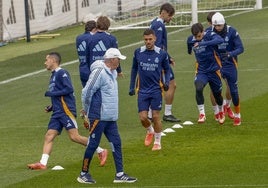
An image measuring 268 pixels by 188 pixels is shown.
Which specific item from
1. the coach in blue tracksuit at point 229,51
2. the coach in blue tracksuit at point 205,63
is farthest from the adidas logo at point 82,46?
the coach in blue tracksuit at point 229,51

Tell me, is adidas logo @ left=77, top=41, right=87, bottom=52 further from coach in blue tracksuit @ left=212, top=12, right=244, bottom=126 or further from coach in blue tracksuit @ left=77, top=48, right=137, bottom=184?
coach in blue tracksuit @ left=77, top=48, right=137, bottom=184

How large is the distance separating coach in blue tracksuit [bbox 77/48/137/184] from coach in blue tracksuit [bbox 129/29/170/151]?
286 centimetres

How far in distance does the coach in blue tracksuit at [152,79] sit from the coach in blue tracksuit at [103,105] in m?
2.86

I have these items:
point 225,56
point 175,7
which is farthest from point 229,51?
point 175,7

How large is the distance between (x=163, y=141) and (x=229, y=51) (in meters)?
2.80

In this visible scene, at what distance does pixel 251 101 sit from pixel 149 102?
5.92 metres

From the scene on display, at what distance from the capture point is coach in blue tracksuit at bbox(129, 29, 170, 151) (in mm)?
19609

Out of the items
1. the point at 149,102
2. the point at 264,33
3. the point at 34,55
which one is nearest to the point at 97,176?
the point at 149,102

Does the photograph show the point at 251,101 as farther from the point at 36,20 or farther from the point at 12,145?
the point at 36,20

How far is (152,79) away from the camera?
774 inches

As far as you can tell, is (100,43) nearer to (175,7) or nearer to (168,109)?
(168,109)

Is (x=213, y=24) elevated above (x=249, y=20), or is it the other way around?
(x=213, y=24)

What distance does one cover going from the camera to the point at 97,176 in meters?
17.4

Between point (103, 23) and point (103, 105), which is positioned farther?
point (103, 23)
